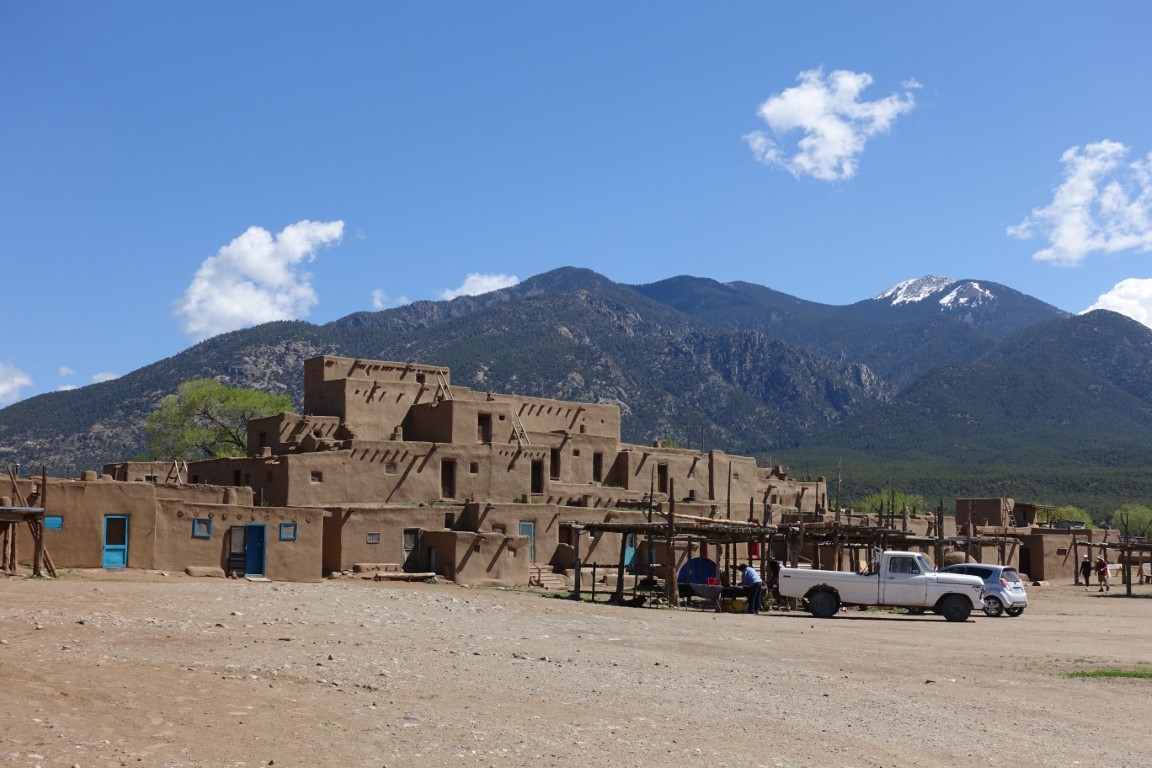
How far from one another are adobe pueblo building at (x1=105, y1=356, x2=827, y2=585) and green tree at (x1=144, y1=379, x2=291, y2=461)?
60.2ft

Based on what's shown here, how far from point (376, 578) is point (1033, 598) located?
22.7 meters

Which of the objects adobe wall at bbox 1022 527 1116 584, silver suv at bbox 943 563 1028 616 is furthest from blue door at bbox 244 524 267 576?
adobe wall at bbox 1022 527 1116 584

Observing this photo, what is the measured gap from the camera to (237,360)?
14012 cm

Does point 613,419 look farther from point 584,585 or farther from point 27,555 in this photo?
point 27,555

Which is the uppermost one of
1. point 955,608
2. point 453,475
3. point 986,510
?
point 453,475

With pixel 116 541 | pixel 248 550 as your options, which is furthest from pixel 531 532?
pixel 116 541

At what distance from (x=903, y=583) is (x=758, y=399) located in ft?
520

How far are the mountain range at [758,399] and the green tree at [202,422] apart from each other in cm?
4150

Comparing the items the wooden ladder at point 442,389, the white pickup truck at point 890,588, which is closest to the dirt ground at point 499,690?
the white pickup truck at point 890,588

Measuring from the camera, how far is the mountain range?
121 m

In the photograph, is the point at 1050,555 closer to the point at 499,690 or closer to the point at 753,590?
the point at 753,590

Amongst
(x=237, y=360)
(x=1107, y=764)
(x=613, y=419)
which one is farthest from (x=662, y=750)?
(x=237, y=360)

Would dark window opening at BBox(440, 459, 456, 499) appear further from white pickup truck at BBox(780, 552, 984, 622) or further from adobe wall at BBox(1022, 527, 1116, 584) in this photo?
adobe wall at BBox(1022, 527, 1116, 584)

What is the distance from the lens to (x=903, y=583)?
30.6 m
